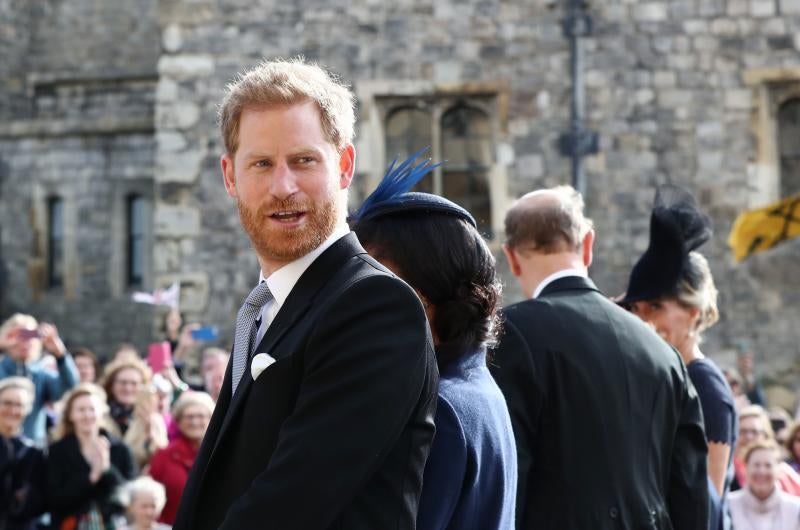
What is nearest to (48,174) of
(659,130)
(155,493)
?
(659,130)

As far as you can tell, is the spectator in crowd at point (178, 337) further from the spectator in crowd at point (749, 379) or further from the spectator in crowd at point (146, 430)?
the spectator in crowd at point (749, 379)

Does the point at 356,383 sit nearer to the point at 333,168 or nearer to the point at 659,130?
the point at 333,168

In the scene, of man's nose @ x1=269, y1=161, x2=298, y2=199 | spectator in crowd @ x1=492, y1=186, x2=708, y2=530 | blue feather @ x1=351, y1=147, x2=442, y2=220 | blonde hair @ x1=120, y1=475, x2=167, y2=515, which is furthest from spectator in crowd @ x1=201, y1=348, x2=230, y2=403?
man's nose @ x1=269, y1=161, x2=298, y2=199

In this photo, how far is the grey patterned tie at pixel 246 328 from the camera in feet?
7.55

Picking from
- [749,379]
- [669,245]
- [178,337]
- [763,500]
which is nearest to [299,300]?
[669,245]

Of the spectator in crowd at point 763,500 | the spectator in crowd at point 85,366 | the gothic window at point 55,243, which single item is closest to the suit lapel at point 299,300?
the spectator in crowd at point 763,500

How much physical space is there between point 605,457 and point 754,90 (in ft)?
29.9

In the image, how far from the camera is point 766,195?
11.7 meters

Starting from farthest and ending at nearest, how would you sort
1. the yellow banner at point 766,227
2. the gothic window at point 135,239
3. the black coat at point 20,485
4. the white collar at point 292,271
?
the gothic window at point 135,239
the yellow banner at point 766,227
the black coat at point 20,485
the white collar at point 292,271

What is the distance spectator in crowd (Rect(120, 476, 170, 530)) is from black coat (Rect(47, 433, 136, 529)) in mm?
538

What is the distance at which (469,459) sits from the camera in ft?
7.56

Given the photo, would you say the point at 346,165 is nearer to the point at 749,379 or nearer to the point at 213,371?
the point at 213,371

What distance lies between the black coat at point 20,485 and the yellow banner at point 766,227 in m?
5.85

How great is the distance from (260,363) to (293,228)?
0.83 ft
